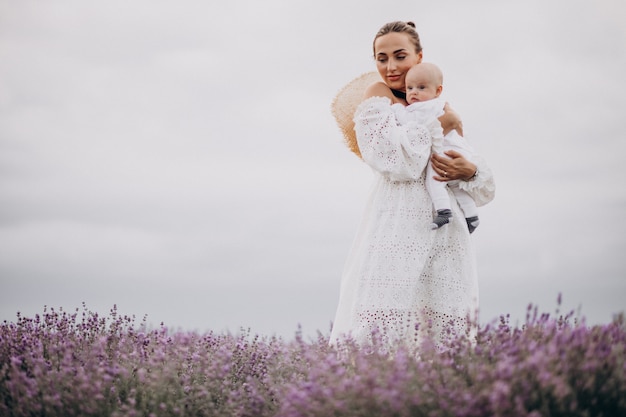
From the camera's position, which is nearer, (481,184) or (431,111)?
(431,111)

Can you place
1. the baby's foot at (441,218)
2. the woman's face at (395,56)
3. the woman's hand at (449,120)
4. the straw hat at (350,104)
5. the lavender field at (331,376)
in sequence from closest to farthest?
the lavender field at (331,376) < the baby's foot at (441,218) < the woman's hand at (449,120) < the woman's face at (395,56) < the straw hat at (350,104)

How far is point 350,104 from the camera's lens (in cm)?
470

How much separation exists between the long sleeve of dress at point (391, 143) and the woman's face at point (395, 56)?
335 millimetres

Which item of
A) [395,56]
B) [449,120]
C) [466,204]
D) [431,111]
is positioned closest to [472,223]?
[466,204]

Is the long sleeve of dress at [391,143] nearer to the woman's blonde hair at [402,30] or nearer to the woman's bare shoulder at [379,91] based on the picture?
the woman's bare shoulder at [379,91]

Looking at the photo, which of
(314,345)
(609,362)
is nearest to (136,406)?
(314,345)

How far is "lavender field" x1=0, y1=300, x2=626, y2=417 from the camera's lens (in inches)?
104


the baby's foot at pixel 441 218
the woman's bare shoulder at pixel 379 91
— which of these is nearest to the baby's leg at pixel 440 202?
the baby's foot at pixel 441 218

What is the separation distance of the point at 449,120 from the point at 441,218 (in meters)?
0.65

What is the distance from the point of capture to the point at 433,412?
8.47 feet

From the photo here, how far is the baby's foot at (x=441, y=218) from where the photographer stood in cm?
388

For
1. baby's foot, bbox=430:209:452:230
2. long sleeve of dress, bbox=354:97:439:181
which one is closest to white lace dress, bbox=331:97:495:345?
long sleeve of dress, bbox=354:97:439:181

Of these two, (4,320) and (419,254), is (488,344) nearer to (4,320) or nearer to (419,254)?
(419,254)

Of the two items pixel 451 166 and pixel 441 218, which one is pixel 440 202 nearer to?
pixel 441 218
